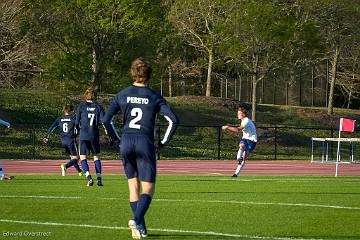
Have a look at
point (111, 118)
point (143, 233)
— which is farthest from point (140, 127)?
point (143, 233)

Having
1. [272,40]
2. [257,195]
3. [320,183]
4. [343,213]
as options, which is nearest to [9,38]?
[272,40]

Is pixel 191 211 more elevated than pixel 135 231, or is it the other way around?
pixel 135 231

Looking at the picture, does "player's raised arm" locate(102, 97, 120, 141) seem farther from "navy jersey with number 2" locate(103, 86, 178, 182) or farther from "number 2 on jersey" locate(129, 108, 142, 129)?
"number 2 on jersey" locate(129, 108, 142, 129)

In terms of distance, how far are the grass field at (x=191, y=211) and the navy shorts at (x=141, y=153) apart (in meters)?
0.78

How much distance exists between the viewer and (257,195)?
2006 cm

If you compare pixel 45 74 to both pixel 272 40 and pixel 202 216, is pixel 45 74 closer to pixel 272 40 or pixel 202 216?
pixel 272 40

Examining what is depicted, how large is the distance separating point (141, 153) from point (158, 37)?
4092cm

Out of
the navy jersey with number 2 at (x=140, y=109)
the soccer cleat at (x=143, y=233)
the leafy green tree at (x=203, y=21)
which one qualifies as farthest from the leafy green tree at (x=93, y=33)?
the soccer cleat at (x=143, y=233)

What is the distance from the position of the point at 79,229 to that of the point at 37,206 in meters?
3.25

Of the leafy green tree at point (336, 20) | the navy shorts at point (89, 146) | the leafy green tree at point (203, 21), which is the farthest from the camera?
the leafy green tree at point (336, 20)

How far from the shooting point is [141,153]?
12844mm

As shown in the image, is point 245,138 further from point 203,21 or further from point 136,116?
point 203,21

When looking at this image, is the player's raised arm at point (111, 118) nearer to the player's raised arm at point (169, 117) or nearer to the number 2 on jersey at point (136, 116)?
the number 2 on jersey at point (136, 116)

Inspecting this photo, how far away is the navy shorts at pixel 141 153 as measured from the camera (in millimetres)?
12837
